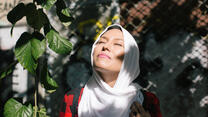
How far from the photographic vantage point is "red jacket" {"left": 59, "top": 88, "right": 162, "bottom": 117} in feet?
3.88

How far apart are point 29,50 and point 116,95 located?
55cm

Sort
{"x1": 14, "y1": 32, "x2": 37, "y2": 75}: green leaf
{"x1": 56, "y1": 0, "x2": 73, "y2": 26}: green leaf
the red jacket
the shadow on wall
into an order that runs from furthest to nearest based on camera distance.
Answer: the shadow on wall → the red jacket → {"x1": 56, "y1": 0, "x2": 73, "y2": 26}: green leaf → {"x1": 14, "y1": 32, "x2": 37, "y2": 75}: green leaf

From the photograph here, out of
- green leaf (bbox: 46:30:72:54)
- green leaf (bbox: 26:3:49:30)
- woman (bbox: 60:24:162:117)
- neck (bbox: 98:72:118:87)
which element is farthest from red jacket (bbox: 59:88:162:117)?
green leaf (bbox: 26:3:49:30)

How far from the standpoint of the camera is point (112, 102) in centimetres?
114

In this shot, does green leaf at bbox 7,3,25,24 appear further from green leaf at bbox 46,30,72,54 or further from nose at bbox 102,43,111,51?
nose at bbox 102,43,111,51

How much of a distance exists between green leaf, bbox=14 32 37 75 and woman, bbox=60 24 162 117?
348 millimetres

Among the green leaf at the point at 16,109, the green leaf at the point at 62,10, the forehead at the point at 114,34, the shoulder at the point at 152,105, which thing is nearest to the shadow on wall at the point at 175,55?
the shoulder at the point at 152,105

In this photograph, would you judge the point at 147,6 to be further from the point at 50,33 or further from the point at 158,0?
the point at 50,33

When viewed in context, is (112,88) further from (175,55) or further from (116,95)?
(175,55)

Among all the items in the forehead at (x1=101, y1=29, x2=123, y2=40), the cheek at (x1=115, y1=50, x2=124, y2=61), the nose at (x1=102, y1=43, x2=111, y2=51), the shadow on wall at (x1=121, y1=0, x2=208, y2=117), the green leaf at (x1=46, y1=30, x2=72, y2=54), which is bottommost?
the shadow on wall at (x1=121, y1=0, x2=208, y2=117)

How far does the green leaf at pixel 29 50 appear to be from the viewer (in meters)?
0.96

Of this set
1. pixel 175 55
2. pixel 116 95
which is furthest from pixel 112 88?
pixel 175 55

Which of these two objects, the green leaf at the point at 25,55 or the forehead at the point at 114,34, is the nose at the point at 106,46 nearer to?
the forehead at the point at 114,34

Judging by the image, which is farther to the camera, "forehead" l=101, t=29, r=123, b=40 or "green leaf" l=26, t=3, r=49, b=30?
"forehead" l=101, t=29, r=123, b=40
